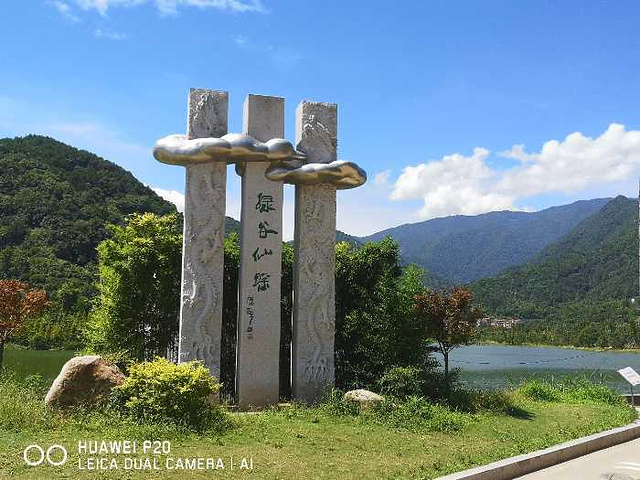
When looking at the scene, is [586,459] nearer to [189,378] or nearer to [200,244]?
[189,378]

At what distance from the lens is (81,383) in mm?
6793

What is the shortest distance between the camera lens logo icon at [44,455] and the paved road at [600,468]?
389 centimetres

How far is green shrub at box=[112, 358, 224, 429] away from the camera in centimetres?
623

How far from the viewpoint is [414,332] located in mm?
9680

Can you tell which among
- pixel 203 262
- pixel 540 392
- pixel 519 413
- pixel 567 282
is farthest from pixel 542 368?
pixel 567 282

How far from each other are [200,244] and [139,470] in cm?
415

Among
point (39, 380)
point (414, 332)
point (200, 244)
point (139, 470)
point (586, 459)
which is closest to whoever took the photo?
point (139, 470)

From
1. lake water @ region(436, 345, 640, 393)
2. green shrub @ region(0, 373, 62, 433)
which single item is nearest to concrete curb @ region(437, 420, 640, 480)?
green shrub @ region(0, 373, 62, 433)

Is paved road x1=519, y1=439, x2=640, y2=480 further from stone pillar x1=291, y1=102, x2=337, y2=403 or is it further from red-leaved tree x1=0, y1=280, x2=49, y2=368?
red-leaved tree x1=0, y1=280, x2=49, y2=368

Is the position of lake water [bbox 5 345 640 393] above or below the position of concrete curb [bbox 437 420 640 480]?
below

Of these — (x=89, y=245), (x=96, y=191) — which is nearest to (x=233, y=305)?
(x=89, y=245)

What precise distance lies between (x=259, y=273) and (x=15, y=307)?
3.56 meters

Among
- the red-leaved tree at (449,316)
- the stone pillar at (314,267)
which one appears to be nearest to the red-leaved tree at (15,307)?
the stone pillar at (314,267)

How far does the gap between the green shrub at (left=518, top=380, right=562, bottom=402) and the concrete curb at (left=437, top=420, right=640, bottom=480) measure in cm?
235
